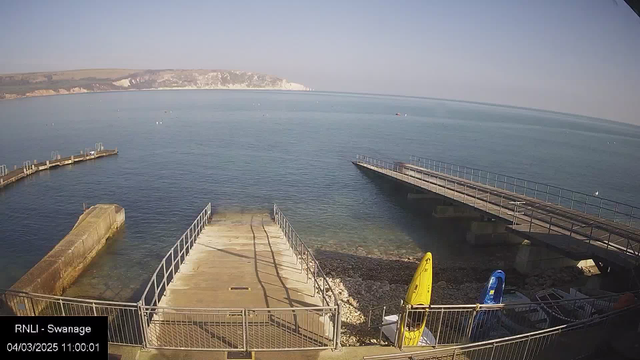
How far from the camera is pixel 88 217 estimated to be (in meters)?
26.6

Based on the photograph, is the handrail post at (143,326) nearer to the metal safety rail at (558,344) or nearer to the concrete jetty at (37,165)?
the metal safety rail at (558,344)

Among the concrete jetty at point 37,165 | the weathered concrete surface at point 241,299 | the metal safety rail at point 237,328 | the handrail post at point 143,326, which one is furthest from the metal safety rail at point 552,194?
the concrete jetty at point 37,165

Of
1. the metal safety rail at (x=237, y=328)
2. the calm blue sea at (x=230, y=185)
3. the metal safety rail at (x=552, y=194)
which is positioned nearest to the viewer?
the metal safety rail at (x=237, y=328)

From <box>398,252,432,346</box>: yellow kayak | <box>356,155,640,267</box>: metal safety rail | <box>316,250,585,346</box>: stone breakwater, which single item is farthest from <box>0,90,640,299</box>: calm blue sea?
<box>398,252,432,346</box>: yellow kayak

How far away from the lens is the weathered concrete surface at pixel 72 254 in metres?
17.9

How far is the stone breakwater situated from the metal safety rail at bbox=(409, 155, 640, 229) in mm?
9913

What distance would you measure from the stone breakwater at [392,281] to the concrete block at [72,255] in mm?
12315

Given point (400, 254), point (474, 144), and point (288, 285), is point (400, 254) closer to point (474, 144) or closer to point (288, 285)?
point (288, 285)

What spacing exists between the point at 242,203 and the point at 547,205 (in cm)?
2606

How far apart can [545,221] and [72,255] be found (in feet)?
88.2

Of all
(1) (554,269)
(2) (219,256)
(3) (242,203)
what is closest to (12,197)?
(3) (242,203)

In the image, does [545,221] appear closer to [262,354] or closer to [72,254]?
[262,354]

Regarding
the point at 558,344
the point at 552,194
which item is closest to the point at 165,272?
the point at 558,344

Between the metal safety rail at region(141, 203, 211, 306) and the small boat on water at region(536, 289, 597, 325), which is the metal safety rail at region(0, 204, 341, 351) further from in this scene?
the small boat on water at region(536, 289, 597, 325)
